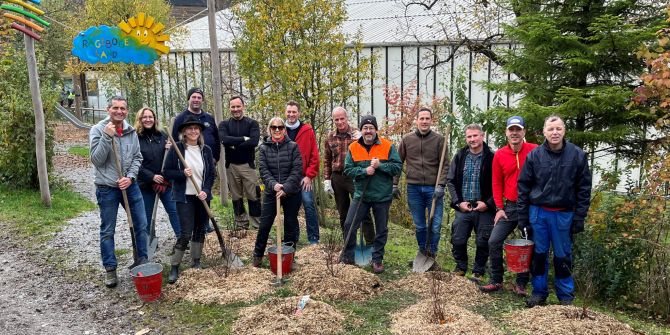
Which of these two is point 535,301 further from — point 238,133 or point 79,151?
point 79,151

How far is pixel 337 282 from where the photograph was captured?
534 centimetres

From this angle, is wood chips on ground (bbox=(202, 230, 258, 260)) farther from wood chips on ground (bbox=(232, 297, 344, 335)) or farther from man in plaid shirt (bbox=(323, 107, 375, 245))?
wood chips on ground (bbox=(232, 297, 344, 335))

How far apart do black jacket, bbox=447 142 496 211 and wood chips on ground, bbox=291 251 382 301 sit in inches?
46.1

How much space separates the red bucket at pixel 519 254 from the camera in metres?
4.96

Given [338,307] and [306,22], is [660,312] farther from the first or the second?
[306,22]

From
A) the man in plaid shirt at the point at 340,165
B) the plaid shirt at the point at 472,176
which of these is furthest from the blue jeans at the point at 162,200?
the plaid shirt at the point at 472,176

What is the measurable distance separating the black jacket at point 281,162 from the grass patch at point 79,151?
10.5m

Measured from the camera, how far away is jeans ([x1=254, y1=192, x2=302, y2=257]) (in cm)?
588

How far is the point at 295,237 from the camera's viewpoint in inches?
243

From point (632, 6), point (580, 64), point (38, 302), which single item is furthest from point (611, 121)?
point (38, 302)

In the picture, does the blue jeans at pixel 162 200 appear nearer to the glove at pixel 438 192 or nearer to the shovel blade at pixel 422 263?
the shovel blade at pixel 422 263

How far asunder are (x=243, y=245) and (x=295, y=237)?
965 millimetres

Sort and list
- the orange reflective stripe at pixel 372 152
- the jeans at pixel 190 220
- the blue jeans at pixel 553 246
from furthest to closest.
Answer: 1. the orange reflective stripe at pixel 372 152
2. the jeans at pixel 190 220
3. the blue jeans at pixel 553 246

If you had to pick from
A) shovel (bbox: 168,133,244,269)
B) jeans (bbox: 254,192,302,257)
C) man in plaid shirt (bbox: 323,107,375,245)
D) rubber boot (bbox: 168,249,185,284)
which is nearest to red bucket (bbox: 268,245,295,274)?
jeans (bbox: 254,192,302,257)
